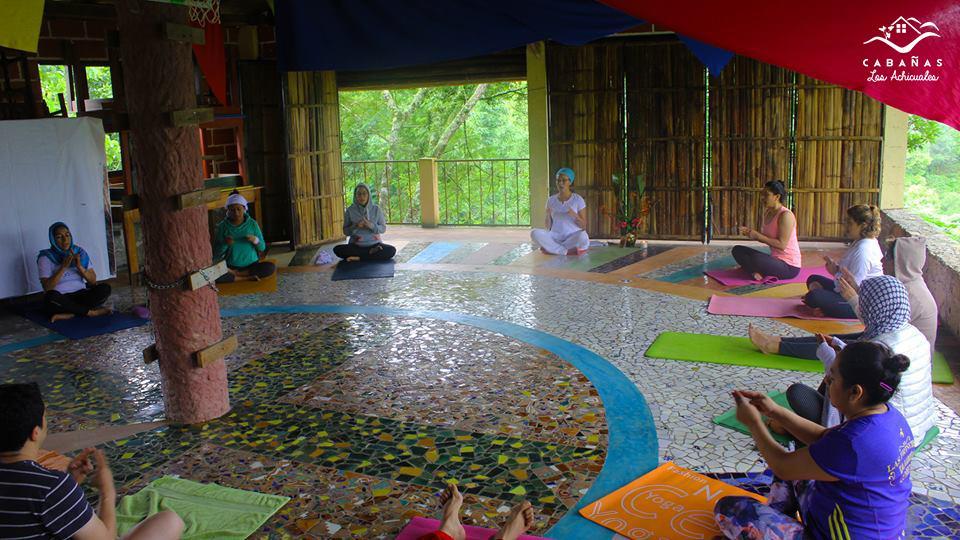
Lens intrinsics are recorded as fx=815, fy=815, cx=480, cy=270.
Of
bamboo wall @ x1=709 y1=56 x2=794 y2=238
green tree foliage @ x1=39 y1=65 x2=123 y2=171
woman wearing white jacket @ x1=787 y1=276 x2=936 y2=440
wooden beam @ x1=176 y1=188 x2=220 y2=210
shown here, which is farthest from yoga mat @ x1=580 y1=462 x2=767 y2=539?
green tree foliage @ x1=39 y1=65 x2=123 y2=171

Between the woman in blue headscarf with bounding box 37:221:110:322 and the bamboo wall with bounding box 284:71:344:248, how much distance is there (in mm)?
3002

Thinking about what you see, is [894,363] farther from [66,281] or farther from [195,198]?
[66,281]

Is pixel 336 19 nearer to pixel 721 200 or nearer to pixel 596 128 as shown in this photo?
pixel 596 128

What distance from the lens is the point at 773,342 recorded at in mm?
5066

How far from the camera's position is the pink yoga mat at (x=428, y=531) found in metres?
3.10

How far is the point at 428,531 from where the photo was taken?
3184mm

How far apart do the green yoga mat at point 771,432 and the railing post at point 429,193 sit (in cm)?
Answer: 704

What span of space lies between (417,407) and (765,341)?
2230mm

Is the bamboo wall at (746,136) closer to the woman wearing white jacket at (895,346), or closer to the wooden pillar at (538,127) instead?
the wooden pillar at (538,127)

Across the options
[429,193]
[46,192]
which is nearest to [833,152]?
[429,193]

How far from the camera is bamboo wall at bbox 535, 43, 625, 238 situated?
8945mm

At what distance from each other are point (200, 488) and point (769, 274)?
5183 millimetres

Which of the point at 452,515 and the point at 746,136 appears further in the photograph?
the point at 746,136

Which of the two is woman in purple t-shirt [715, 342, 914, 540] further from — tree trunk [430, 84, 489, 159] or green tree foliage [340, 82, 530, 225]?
tree trunk [430, 84, 489, 159]
